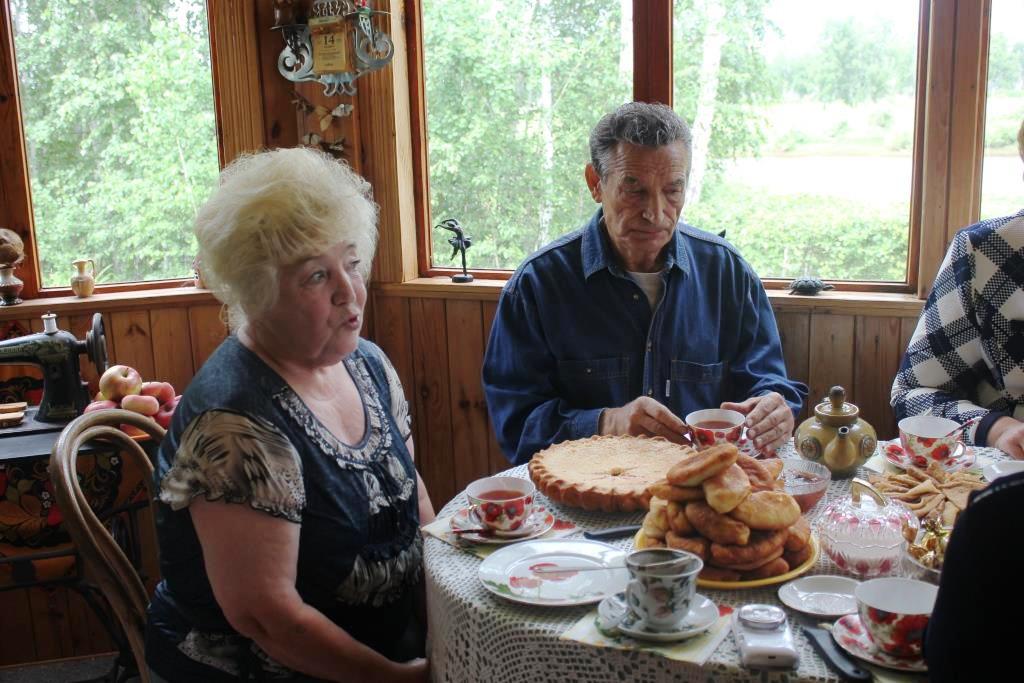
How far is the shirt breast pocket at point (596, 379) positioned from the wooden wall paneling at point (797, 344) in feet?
1.79

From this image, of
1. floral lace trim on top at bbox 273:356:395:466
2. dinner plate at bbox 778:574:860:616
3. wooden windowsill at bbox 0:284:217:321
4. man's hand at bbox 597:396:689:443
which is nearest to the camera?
dinner plate at bbox 778:574:860:616

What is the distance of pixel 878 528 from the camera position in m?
1.25

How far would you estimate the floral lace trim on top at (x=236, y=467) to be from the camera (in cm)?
131

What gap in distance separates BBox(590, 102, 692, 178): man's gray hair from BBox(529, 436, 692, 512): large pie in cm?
73

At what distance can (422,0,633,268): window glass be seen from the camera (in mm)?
2682

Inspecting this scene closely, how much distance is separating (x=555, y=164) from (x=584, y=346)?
0.81 m

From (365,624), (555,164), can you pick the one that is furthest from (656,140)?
(365,624)

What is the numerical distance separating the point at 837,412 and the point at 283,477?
94 cm

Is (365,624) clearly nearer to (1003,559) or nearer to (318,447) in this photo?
(318,447)

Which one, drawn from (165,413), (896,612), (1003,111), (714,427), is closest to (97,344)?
(165,413)

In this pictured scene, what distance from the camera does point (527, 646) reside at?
115 cm

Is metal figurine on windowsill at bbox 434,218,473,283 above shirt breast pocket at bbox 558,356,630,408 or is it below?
above

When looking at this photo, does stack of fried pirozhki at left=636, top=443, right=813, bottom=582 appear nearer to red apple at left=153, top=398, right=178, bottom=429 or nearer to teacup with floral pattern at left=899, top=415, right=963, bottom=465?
teacup with floral pattern at left=899, top=415, right=963, bottom=465

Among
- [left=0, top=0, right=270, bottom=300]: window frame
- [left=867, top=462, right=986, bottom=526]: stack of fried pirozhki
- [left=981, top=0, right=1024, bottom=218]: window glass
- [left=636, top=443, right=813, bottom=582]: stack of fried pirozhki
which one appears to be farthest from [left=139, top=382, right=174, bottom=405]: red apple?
[left=981, top=0, right=1024, bottom=218]: window glass
